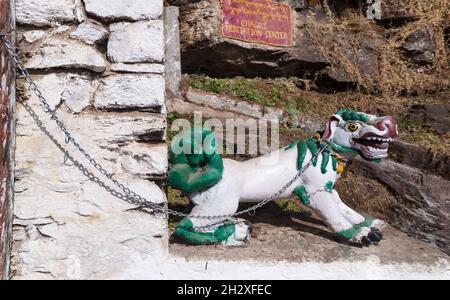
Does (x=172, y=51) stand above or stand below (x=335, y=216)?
above

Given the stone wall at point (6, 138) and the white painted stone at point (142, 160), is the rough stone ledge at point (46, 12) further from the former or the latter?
the white painted stone at point (142, 160)

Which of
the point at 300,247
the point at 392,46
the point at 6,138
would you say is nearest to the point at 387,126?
the point at 300,247

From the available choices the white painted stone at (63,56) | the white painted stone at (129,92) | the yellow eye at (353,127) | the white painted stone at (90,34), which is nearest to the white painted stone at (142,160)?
the white painted stone at (129,92)

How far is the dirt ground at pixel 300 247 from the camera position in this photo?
2731 millimetres

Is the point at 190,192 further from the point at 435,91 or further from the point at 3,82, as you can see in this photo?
the point at 435,91

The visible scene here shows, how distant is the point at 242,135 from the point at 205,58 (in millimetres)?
1561

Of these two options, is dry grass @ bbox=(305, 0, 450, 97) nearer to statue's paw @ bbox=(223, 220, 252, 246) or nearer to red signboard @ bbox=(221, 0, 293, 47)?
red signboard @ bbox=(221, 0, 293, 47)

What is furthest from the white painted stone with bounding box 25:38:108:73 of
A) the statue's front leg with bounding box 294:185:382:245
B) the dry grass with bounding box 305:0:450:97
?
the dry grass with bounding box 305:0:450:97

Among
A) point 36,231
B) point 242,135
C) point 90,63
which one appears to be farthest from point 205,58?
point 36,231

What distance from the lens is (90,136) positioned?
2438 mm

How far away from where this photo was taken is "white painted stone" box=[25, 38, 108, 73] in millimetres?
2406

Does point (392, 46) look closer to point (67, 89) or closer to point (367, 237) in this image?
point (367, 237)

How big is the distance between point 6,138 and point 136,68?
0.70 meters

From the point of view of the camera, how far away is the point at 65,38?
2445 mm
